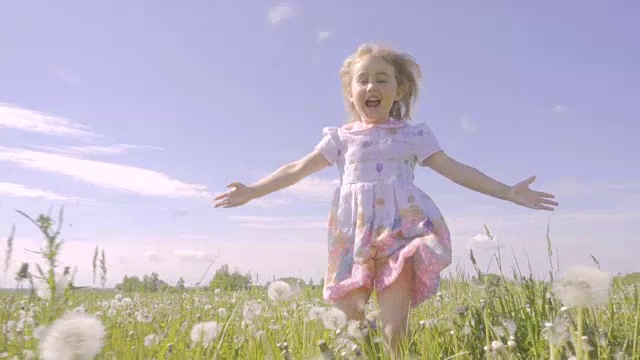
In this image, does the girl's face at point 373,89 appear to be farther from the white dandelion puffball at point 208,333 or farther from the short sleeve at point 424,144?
the white dandelion puffball at point 208,333

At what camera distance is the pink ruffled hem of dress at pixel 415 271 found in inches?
187

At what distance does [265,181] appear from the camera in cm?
569

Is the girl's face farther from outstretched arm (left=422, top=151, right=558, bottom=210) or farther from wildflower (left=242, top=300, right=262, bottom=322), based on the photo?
wildflower (left=242, top=300, right=262, bottom=322)

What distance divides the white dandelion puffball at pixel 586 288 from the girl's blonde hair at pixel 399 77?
3.55 meters

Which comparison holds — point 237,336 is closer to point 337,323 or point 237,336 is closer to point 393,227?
point 337,323

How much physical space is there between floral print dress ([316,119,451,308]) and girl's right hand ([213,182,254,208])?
70 cm

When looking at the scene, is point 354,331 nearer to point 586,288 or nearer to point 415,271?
point 415,271

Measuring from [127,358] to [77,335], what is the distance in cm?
58

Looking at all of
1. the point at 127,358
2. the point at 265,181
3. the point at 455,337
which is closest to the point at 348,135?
the point at 265,181

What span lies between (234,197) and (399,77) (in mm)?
1803

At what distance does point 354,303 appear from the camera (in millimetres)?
5117

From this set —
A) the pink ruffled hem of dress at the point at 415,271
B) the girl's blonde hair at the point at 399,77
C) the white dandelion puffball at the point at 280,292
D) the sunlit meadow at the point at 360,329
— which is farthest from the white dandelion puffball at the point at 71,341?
the girl's blonde hair at the point at 399,77

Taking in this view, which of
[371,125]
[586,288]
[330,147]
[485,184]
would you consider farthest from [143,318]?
[586,288]

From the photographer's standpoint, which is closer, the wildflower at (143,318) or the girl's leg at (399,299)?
the girl's leg at (399,299)
